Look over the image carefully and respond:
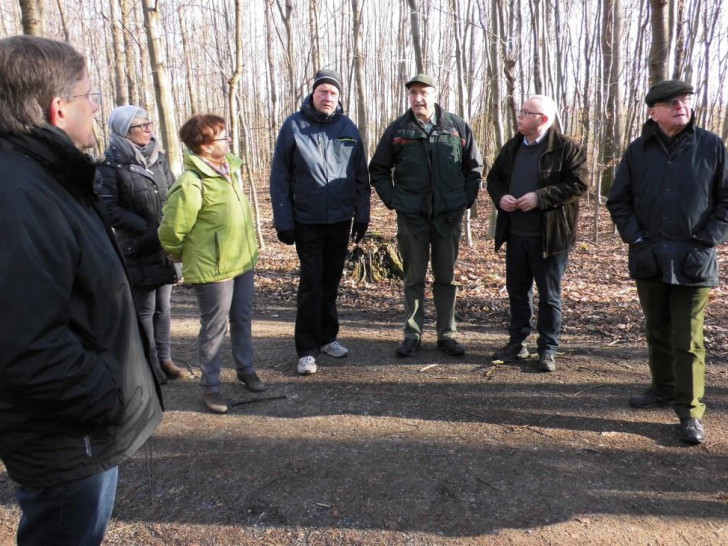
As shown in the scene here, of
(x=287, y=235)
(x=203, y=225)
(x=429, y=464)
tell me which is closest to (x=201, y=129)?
(x=203, y=225)

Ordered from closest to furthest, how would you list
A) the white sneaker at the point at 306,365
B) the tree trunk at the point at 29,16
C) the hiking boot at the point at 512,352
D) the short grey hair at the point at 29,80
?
the short grey hair at the point at 29,80
the white sneaker at the point at 306,365
the hiking boot at the point at 512,352
the tree trunk at the point at 29,16

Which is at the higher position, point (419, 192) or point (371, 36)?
point (371, 36)

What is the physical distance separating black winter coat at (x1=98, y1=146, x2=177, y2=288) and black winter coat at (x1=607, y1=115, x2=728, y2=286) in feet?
11.6

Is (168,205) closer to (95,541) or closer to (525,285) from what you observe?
(95,541)

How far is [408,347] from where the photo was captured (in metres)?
4.77

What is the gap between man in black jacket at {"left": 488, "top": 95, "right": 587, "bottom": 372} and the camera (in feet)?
13.8

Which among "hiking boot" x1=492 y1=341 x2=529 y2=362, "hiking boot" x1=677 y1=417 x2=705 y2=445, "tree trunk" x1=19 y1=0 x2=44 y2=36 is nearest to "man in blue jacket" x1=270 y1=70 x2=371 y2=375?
"hiking boot" x1=492 y1=341 x2=529 y2=362

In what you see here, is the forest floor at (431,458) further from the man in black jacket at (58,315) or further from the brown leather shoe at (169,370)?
the man in black jacket at (58,315)

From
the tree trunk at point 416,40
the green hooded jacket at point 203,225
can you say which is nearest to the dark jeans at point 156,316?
the green hooded jacket at point 203,225

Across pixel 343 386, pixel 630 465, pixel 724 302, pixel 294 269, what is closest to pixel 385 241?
pixel 294 269

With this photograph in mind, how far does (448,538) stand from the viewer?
98.0 inches

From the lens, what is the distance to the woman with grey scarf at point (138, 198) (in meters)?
Answer: 3.88

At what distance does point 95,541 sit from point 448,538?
1.58 m

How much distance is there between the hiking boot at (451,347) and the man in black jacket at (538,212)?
0.34m
